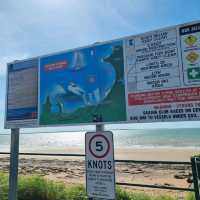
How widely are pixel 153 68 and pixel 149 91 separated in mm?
359

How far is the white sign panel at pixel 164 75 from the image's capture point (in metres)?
4.60

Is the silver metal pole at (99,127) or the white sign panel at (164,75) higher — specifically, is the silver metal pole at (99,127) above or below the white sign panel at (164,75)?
below

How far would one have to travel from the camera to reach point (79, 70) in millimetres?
5672

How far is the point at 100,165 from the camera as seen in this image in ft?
14.0

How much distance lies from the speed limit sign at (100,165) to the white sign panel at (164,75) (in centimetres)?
86

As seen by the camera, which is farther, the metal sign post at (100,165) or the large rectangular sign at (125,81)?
Result: the large rectangular sign at (125,81)

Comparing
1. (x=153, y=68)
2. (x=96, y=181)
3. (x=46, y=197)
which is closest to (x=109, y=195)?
(x=96, y=181)

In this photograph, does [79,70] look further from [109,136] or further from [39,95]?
[109,136]

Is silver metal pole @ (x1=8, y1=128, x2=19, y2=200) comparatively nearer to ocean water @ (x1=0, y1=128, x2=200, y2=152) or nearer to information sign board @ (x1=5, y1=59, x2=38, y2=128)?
information sign board @ (x1=5, y1=59, x2=38, y2=128)

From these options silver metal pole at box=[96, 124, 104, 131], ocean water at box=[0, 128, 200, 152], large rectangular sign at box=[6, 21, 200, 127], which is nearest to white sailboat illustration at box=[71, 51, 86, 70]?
large rectangular sign at box=[6, 21, 200, 127]

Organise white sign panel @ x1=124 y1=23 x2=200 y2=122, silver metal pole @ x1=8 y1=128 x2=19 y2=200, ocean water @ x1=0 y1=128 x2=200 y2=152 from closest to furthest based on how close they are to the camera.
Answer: white sign panel @ x1=124 y1=23 x2=200 y2=122, silver metal pole @ x1=8 y1=128 x2=19 y2=200, ocean water @ x1=0 y1=128 x2=200 y2=152

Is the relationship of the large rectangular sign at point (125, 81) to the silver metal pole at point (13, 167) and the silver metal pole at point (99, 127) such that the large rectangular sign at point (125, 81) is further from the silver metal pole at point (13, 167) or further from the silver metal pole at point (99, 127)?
the silver metal pole at point (13, 167)

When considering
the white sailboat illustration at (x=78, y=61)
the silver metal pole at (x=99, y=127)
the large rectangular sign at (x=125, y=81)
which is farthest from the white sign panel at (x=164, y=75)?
the white sailboat illustration at (x=78, y=61)

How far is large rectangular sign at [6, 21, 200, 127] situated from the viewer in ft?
15.3
